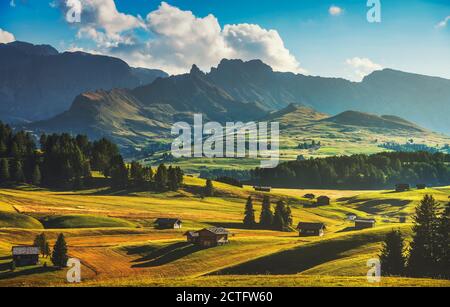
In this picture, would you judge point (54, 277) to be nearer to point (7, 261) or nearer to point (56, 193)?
point (7, 261)

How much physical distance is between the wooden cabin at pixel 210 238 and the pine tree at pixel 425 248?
4857cm

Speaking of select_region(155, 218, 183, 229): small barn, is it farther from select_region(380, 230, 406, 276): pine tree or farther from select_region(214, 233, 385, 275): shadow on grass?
select_region(380, 230, 406, 276): pine tree

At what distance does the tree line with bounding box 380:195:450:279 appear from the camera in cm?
6469

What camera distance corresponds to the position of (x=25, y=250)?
87188 millimetres

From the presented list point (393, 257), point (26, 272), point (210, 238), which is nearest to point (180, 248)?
point (210, 238)

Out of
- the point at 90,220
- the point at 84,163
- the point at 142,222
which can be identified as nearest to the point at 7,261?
the point at 90,220

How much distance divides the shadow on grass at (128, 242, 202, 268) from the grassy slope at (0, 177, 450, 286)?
0.63 feet

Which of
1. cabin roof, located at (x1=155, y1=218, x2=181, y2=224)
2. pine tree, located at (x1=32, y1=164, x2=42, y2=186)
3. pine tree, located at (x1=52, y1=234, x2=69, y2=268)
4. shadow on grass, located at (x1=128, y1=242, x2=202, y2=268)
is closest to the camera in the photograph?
pine tree, located at (x1=52, y1=234, x2=69, y2=268)

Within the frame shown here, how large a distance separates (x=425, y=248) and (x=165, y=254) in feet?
171

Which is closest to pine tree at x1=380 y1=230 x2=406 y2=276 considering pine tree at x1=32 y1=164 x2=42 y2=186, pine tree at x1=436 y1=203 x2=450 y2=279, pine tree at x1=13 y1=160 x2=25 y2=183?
pine tree at x1=436 y1=203 x2=450 y2=279

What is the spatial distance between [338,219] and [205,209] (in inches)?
1921

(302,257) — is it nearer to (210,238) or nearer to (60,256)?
(210,238)
